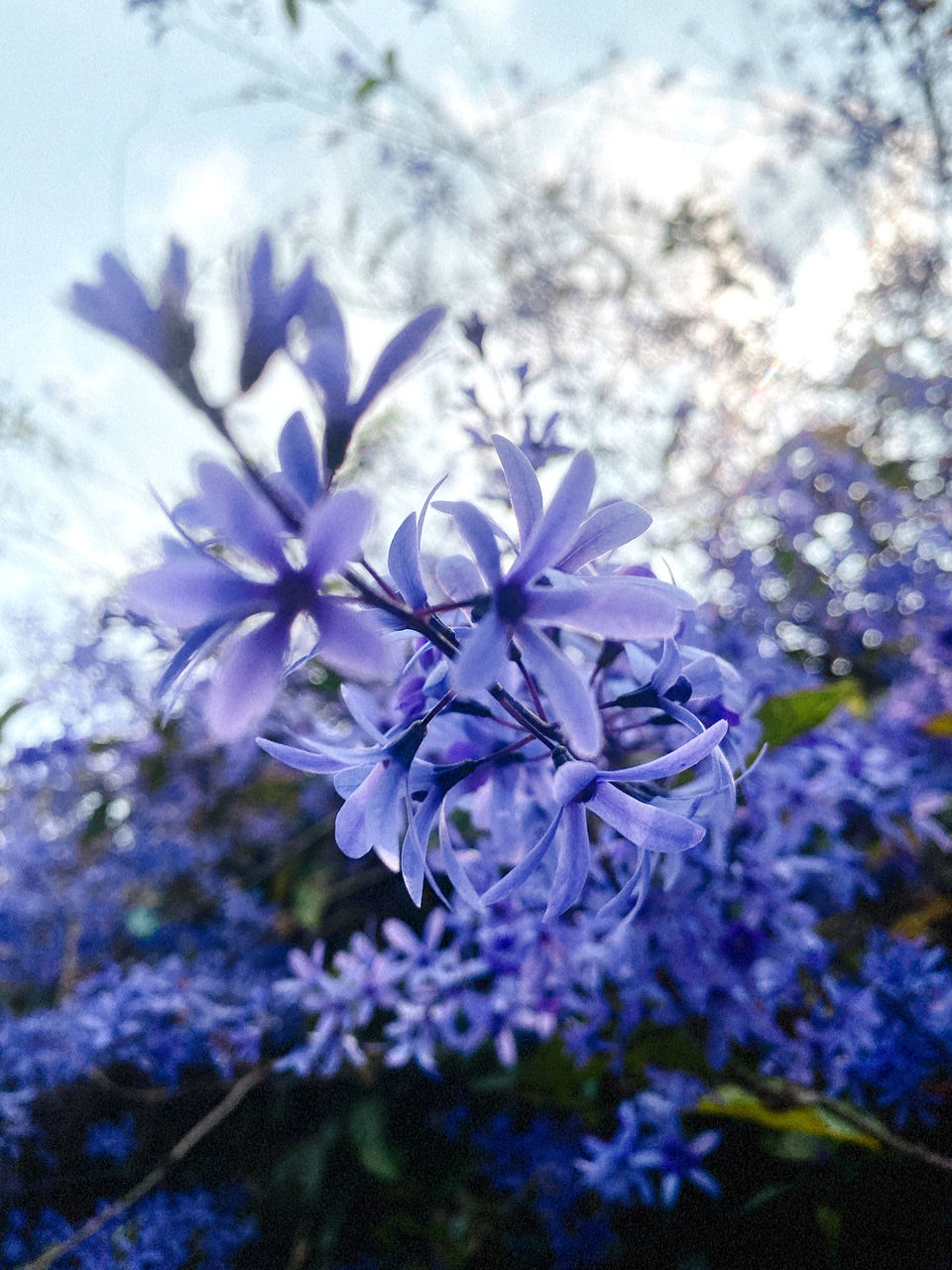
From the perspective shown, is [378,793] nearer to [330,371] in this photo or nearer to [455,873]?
[455,873]

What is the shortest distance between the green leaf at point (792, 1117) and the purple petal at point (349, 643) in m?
1.03

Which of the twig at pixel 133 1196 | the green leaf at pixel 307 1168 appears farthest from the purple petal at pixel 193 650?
the green leaf at pixel 307 1168

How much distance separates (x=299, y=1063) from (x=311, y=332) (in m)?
1.30

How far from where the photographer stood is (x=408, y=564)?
2.09ft

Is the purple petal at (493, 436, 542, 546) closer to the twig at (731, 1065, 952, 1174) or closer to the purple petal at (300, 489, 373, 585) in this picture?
the purple petal at (300, 489, 373, 585)

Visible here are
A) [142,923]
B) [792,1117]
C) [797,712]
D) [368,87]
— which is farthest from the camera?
[142,923]

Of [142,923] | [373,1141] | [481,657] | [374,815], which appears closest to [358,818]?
[374,815]

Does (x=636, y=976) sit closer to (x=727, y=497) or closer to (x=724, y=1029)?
(x=724, y=1029)

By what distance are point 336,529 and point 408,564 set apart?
0.60 ft

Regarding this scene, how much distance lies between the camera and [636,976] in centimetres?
111

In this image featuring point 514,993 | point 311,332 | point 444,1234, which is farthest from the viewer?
point 444,1234

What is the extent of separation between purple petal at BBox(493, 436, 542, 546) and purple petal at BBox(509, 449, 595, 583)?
0.02 metres

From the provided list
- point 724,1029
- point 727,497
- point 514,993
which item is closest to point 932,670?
point 727,497

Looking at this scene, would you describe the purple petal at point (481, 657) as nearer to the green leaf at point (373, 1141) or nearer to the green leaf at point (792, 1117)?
the green leaf at point (792, 1117)
